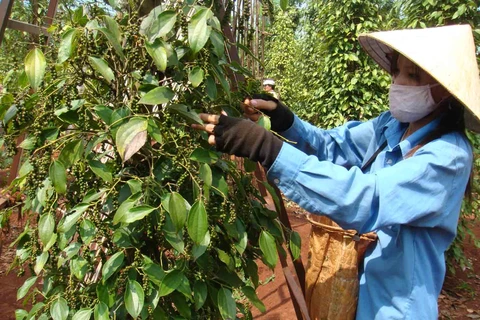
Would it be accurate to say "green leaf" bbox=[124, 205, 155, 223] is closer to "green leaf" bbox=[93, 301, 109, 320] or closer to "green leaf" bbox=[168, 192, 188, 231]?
"green leaf" bbox=[168, 192, 188, 231]

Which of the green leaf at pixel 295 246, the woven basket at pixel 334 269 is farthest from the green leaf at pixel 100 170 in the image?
the woven basket at pixel 334 269

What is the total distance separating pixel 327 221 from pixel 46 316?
31.6 inches

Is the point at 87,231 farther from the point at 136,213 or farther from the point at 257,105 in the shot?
the point at 257,105

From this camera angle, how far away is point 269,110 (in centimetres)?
123

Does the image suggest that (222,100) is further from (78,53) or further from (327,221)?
(327,221)

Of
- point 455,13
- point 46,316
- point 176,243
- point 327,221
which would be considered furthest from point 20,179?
point 455,13

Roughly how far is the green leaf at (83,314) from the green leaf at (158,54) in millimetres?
495

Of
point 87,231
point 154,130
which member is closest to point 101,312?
point 87,231

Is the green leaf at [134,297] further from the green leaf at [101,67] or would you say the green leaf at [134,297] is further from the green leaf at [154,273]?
the green leaf at [101,67]

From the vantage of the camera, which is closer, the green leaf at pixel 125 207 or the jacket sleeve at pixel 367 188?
the green leaf at pixel 125 207

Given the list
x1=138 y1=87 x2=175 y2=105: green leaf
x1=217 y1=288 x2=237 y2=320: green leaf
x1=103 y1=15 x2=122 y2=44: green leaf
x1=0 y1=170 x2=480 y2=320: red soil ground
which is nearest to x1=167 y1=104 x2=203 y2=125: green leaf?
x1=138 y1=87 x2=175 y2=105: green leaf

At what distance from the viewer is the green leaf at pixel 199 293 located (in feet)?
2.90

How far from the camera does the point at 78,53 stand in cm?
83

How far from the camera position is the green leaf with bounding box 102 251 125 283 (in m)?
0.83
